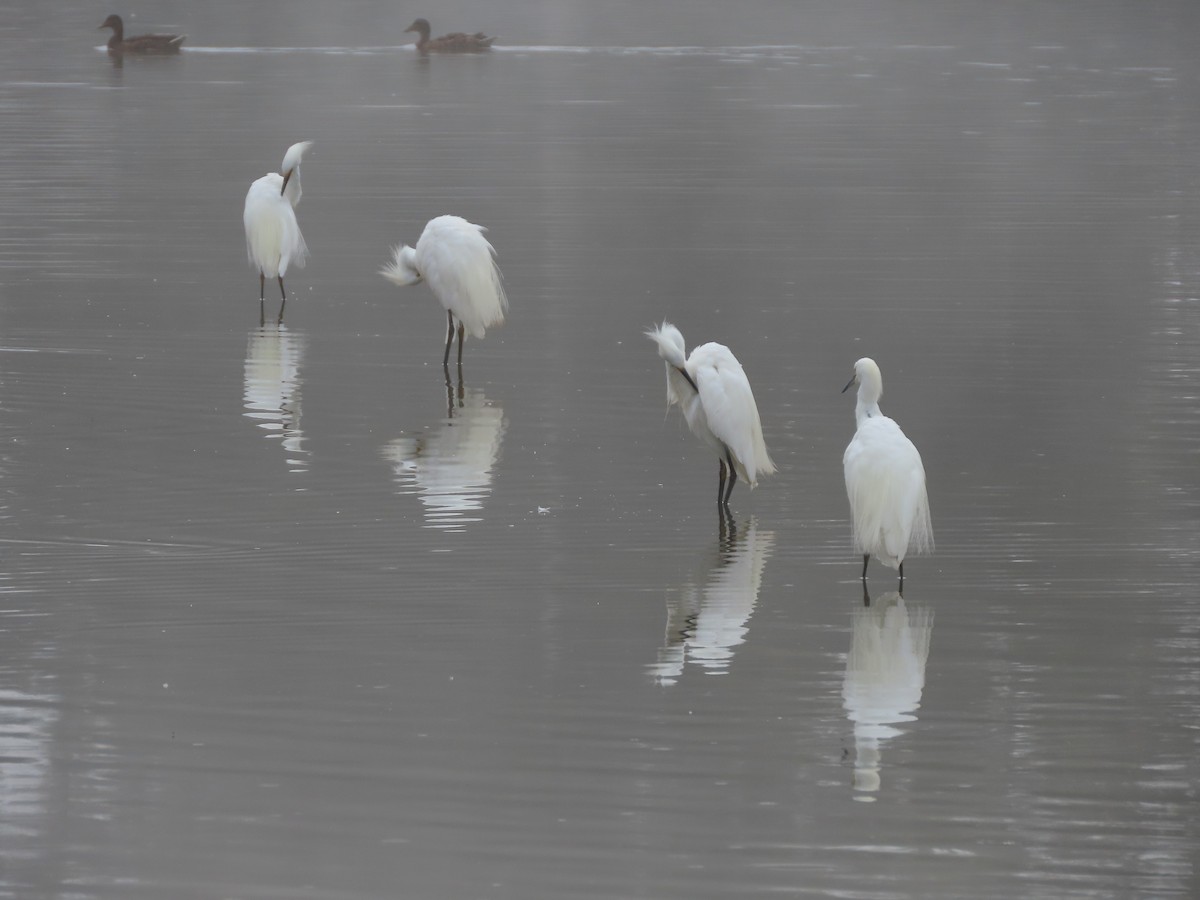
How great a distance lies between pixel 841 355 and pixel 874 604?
244 inches

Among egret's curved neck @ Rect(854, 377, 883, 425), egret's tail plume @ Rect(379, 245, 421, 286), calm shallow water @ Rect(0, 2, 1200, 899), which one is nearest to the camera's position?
calm shallow water @ Rect(0, 2, 1200, 899)

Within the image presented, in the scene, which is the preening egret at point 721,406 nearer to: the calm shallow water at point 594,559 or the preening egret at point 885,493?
the calm shallow water at point 594,559

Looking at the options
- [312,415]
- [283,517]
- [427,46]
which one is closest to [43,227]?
[312,415]

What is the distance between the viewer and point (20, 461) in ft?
39.4

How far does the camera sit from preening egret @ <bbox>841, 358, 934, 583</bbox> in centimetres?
900

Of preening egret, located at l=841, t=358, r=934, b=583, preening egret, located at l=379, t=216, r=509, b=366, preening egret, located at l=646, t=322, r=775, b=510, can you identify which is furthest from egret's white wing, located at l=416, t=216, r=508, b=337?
preening egret, located at l=841, t=358, r=934, b=583

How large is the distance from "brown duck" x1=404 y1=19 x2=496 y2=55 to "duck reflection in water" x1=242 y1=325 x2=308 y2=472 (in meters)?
40.4

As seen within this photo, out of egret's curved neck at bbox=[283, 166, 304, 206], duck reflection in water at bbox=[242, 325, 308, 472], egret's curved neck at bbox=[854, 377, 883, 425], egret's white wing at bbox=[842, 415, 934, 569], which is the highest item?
egret's curved neck at bbox=[283, 166, 304, 206]

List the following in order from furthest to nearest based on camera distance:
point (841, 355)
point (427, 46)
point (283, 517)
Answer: point (427, 46)
point (841, 355)
point (283, 517)

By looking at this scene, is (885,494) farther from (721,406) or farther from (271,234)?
(271,234)

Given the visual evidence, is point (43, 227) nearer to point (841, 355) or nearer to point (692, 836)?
point (841, 355)

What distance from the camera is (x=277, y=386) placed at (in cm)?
1426

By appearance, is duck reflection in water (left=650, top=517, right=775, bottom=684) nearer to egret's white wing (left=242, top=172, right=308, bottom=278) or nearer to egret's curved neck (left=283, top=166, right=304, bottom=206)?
egret's white wing (left=242, top=172, right=308, bottom=278)

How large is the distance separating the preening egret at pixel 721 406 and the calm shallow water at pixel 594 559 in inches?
13.3
